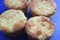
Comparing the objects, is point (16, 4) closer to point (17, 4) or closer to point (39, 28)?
point (17, 4)

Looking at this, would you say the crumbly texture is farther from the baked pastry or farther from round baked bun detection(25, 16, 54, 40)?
round baked bun detection(25, 16, 54, 40)

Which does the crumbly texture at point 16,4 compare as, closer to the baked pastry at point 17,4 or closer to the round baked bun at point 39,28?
the baked pastry at point 17,4

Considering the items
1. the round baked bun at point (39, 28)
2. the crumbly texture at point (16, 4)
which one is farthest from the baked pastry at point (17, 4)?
the round baked bun at point (39, 28)

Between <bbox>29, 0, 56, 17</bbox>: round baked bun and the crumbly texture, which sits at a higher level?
<bbox>29, 0, 56, 17</bbox>: round baked bun

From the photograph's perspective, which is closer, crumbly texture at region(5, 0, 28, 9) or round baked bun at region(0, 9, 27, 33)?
round baked bun at region(0, 9, 27, 33)

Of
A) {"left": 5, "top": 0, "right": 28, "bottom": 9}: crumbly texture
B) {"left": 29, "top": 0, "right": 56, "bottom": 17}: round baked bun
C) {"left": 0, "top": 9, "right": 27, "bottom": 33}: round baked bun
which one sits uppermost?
{"left": 29, "top": 0, "right": 56, "bottom": 17}: round baked bun

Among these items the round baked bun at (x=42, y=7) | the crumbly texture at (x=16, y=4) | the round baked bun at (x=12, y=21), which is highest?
the round baked bun at (x=42, y=7)

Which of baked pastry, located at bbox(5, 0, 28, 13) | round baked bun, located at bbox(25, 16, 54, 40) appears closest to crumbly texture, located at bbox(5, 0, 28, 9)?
baked pastry, located at bbox(5, 0, 28, 13)
